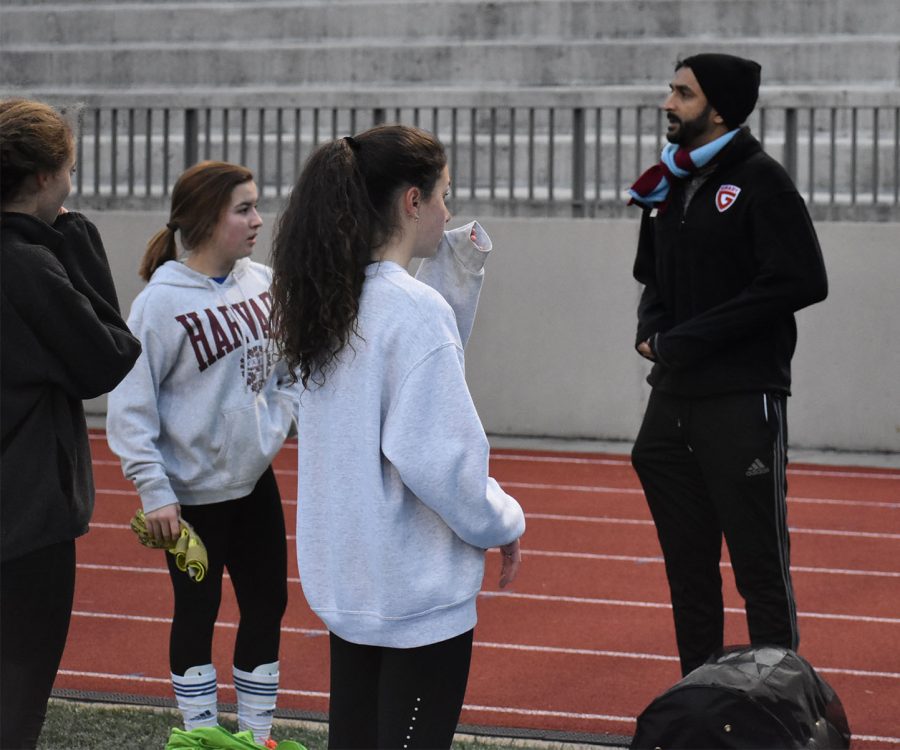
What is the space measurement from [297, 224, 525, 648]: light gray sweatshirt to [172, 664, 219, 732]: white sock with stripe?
1355 millimetres

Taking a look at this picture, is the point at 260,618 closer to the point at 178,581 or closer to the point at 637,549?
the point at 178,581

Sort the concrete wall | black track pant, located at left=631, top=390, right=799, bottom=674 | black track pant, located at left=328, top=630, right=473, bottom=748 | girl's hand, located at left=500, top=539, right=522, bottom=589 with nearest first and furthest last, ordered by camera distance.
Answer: black track pant, located at left=328, top=630, right=473, bottom=748 → girl's hand, located at left=500, top=539, right=522, bottom=589 → black track pant, located at left=631, top=390, right=799, bottom=674 → the concrete wall

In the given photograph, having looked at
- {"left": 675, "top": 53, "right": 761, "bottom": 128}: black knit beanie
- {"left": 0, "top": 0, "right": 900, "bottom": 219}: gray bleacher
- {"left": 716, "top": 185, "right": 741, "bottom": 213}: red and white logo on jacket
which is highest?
{"left": 0, "top": 0, "right": 900, "bottom": 219}: gray bleacher

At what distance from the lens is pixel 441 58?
15.0m

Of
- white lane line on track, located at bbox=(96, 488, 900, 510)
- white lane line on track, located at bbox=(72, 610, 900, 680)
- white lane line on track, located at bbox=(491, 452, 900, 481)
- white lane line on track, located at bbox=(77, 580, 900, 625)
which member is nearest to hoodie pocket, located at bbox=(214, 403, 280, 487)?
white lane line on track, located at bbox=(72, 610, 900, 680)

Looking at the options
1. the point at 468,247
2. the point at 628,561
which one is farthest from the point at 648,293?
the point at 628,561

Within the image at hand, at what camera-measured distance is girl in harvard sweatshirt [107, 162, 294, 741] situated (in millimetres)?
3666

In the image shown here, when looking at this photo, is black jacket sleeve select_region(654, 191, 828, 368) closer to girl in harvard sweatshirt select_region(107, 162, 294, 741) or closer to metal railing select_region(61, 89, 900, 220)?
girl in harvard sweatshirt select_region(107, 162, 294, 741)

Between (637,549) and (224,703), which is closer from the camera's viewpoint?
(224,703)

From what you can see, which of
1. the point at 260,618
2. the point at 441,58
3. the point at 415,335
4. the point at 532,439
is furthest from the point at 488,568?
the point at 441,58

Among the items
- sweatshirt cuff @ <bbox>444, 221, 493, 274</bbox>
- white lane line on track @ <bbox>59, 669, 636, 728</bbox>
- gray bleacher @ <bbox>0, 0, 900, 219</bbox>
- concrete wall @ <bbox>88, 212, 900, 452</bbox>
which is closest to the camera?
sweatshirt cuff @ <bbox>444, 221, 493, 274</bbox>

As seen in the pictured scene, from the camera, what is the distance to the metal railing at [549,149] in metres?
10.1

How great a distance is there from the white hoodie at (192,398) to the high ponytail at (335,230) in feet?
3.92

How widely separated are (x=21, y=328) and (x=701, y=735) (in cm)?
153
